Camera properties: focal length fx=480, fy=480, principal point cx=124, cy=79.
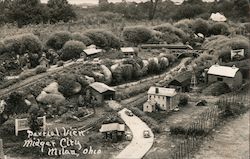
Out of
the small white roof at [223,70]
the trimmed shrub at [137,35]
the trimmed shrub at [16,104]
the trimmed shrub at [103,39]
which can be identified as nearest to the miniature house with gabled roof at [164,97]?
the small white roof at [223,70]

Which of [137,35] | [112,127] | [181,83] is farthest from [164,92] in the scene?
[137,35]

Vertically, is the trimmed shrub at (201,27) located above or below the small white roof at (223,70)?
above

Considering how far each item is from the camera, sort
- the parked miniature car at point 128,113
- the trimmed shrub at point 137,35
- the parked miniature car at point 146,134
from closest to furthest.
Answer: the parked miniature car at point 146,134, the parked miniature car at point 128,113, the trimmed shrub at point 137,35

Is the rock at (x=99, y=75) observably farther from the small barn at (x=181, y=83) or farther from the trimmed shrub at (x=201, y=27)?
the trimmed shrub at (x=201, y=27)

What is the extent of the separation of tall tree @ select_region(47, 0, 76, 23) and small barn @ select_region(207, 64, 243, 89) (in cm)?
1537

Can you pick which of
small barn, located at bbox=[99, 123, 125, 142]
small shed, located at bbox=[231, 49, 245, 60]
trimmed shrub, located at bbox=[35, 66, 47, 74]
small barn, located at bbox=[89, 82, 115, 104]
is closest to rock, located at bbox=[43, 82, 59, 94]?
small barn, located at bbox=[89, 82, 115, 104]

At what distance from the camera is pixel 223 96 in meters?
22.2

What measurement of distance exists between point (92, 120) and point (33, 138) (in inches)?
104

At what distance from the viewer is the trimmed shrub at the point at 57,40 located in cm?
2770

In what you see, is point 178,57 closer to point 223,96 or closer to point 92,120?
point 223,96

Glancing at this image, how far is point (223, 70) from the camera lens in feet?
77.4

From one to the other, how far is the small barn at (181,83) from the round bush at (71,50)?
6.04m

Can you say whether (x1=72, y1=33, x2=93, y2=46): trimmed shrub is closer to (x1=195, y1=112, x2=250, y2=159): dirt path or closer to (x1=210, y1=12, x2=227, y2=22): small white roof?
(x1=195, y1=112, x2=250, y2=159): dirt path

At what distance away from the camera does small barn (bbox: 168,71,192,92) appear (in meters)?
22.7
